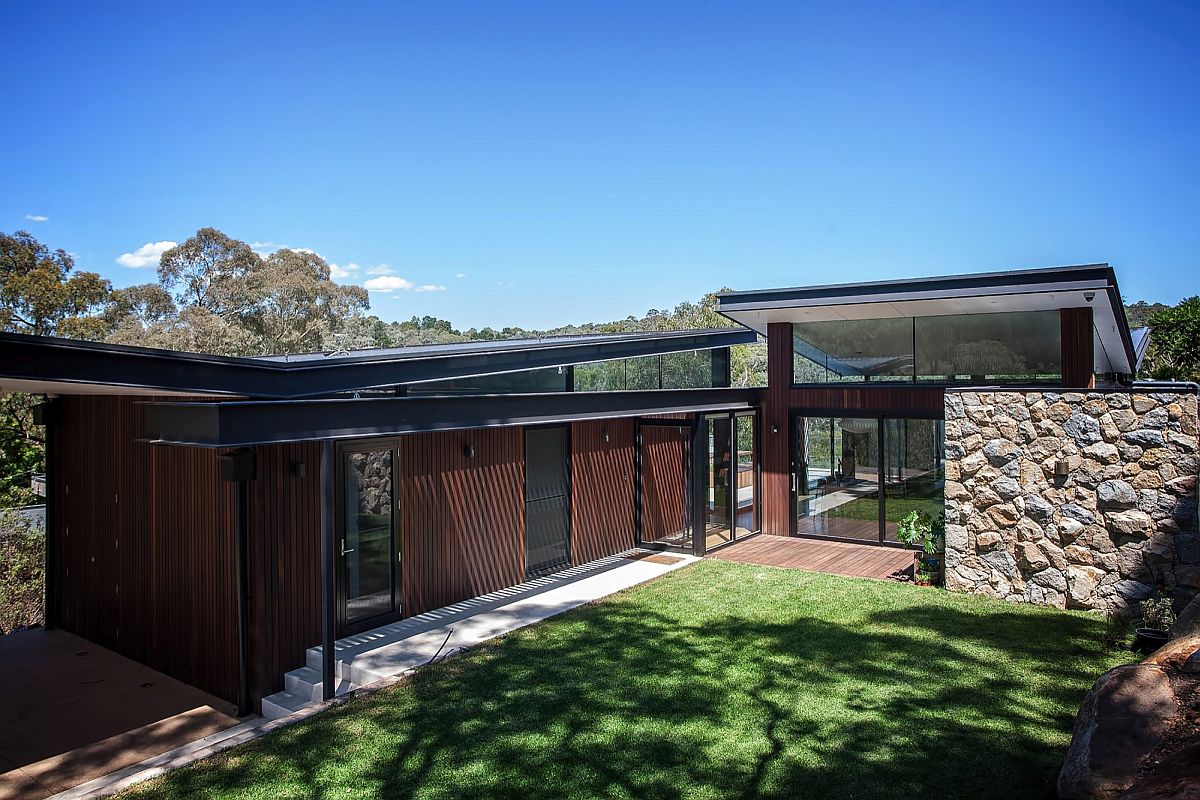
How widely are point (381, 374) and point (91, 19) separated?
25567 mm

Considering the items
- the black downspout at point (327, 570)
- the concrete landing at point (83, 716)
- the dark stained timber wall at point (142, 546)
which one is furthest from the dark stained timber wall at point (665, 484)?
the concrete landing at point (83, 716)

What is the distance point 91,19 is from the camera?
2300cm

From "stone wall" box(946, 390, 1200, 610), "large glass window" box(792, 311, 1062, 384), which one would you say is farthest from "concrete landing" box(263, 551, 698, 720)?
"large glass window" box(792, 311, 1062, 384)

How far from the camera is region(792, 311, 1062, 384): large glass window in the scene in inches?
396

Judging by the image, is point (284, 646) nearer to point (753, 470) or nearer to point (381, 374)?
point (381, 374)

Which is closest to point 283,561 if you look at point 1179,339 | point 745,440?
point 745,440

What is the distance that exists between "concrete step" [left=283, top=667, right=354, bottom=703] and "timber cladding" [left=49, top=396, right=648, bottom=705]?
0.08 meters

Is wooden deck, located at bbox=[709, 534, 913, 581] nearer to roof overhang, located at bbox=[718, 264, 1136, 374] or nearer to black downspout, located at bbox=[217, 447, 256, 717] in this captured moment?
roof overhang, located at bbox=[718, 264, 1136, 374]

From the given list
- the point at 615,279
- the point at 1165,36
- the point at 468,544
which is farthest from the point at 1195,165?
the point at 468,544

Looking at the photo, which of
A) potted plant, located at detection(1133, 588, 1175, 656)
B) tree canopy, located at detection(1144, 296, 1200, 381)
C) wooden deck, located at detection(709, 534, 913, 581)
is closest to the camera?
potted plant, located at detection(1133, 588, 1175, 656)

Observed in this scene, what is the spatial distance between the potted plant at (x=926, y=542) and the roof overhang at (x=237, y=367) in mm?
4847

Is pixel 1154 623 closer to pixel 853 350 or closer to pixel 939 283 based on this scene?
pixel 939 283

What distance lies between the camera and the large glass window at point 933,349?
1005 centimetres

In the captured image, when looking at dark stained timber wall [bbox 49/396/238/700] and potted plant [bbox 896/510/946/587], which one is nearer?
dark stained timber wall [bbox 49/396/238/700]
